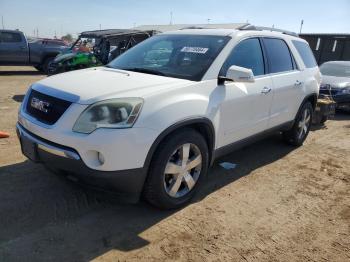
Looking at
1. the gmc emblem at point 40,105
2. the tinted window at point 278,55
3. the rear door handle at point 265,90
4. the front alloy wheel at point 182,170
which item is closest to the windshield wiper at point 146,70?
the front alloy wheel at point 182,170

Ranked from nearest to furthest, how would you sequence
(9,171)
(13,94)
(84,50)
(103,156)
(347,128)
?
(103,156) < (9,171) < (347,128) < (13,94) < (84,50)

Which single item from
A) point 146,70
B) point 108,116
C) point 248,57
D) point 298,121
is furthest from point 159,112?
point 298,121

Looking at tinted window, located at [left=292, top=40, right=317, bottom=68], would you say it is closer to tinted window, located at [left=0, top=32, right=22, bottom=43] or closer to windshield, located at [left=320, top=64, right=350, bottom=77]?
windshield, located at [left=320, top=64, right=350, bottom=77]

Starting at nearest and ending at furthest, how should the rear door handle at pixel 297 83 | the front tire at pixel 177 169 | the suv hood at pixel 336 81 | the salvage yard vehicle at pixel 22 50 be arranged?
1. the front tire at pixel 177 169
2. the rear door handle at pixel 297 83
3. the suv hood at pixel 336 81
4. the salvage yard vehicle at pixel 22 50

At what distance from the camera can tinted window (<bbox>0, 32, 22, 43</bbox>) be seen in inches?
579

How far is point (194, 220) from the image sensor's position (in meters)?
3.41

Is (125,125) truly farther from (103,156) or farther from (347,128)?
(347,128)

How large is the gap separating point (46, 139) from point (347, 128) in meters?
6.75

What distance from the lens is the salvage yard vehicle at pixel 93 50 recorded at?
10.8 metres

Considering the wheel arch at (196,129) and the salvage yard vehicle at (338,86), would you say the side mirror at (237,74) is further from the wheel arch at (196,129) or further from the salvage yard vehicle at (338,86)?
the salvage yard vehicle at (338,86)

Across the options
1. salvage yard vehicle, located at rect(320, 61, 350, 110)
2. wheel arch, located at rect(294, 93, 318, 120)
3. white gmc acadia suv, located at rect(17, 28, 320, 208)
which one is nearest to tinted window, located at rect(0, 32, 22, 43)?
salvage yard vehicle, located at rect(320, 61, 350, 110)

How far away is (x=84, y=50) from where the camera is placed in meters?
12.0

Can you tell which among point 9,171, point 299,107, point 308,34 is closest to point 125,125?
point 9,171

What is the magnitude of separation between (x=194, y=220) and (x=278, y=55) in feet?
9.04
